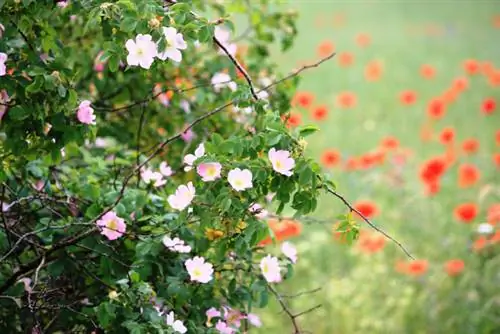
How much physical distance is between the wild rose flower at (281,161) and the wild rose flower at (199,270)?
0.30 m

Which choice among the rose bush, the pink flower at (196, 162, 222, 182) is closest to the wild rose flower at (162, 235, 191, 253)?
the rose bush

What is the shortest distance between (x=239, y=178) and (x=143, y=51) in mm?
281

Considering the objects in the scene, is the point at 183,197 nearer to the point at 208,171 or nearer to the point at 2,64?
the point at 208,171

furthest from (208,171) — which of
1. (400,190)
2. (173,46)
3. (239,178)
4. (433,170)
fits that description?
(400,190)

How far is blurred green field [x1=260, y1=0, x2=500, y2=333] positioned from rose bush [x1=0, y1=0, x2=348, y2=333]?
460 mm

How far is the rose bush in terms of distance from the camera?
4.32ft

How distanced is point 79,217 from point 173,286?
1.12 ft

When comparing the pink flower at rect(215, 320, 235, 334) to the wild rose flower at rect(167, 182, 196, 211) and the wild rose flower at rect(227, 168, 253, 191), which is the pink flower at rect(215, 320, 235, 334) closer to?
the wild rose flower at rect(167, 182, 196, 211)

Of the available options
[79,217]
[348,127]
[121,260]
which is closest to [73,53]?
[79,217]

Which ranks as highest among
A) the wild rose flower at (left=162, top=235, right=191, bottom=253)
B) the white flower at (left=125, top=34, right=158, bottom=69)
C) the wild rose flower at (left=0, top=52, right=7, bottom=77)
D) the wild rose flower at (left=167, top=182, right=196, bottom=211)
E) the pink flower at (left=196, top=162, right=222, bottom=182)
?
the white flower at (left=125, top=34, right=158, bottom=69)

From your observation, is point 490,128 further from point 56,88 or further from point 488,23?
point 56,88

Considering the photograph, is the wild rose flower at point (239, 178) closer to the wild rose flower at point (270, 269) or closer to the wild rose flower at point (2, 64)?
the wild rose flower at point (270, 269)

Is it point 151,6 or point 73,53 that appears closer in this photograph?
point 151,6

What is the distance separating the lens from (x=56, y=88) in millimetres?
1420
